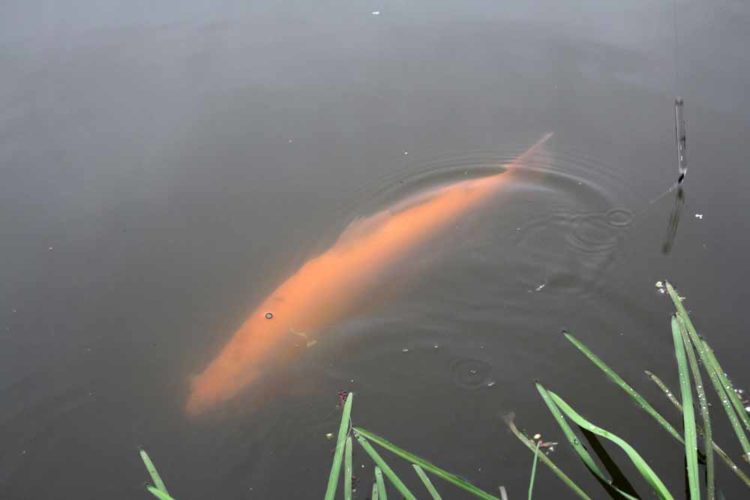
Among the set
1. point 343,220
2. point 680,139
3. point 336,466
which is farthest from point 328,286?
point 680,139

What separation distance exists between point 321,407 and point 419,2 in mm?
2490

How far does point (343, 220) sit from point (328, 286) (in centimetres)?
38

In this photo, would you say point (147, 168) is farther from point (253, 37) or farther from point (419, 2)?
point (419, 2)

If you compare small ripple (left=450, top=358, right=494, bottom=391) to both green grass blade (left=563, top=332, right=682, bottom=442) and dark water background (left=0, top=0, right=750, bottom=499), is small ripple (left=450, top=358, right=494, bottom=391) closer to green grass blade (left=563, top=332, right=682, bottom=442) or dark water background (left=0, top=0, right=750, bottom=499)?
dark water background (left=0, top=0, right=750, bottom=499)

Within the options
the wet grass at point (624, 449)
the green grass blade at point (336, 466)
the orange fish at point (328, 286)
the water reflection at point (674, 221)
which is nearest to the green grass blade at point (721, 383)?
the wet grass at point (624, 449)

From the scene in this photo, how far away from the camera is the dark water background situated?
92.2 inches

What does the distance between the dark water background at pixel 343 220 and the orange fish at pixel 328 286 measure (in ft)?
0.22

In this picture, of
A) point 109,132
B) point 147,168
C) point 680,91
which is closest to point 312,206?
point 147,168

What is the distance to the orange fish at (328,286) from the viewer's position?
255 centimetres

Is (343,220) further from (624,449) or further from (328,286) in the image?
(624,449)

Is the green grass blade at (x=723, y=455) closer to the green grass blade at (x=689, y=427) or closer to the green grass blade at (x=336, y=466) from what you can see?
the green grass blade at (x=689, y=427)

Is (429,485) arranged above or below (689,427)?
below

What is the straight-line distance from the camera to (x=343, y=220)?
120 inches

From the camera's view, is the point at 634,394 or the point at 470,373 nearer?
the point at 634,394
